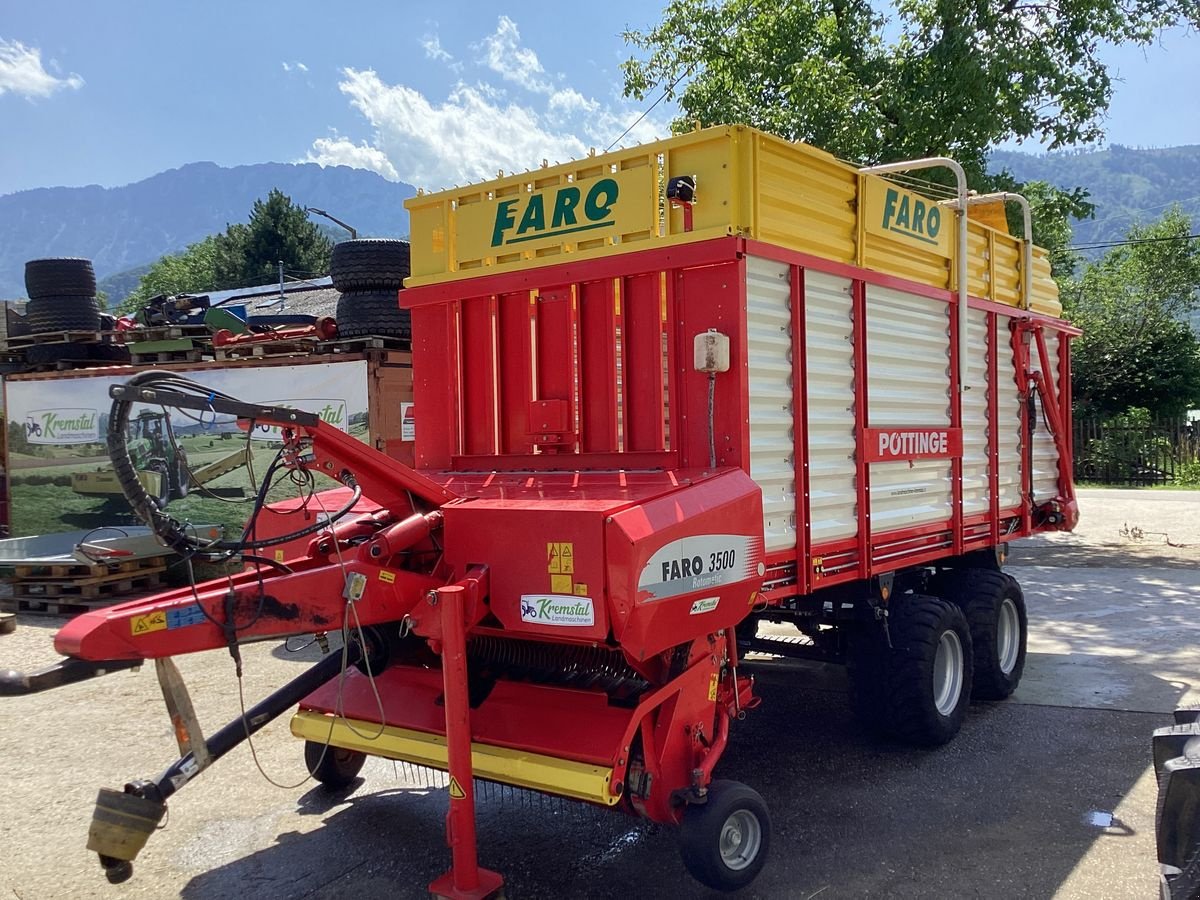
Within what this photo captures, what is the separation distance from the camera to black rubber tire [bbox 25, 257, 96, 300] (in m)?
11.3

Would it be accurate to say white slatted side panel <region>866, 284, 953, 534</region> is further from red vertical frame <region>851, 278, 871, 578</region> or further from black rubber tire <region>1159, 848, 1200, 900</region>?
black rubber tire <region>1159, 848, 1200, 900</region>

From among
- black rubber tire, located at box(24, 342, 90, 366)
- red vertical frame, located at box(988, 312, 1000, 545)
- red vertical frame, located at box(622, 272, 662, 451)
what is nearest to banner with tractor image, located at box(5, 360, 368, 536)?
black rubber tire, located at box(24, 342, 90, 366)

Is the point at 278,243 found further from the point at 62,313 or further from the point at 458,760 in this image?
the point at 458,760

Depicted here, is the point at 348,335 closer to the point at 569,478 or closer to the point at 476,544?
the point at 569,478

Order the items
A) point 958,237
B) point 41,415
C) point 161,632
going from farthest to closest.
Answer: point 41,415
point 958,237
point 161,632

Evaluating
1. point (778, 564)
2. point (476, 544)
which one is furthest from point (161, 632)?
point (778, 564)

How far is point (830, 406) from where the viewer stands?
4641mm

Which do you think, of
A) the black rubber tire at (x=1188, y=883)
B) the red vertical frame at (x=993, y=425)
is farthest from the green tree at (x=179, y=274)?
the black rubber tire at (x=1188, y=883)

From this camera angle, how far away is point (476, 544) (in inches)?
140

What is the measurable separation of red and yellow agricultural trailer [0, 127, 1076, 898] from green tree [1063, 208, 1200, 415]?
21.0 m

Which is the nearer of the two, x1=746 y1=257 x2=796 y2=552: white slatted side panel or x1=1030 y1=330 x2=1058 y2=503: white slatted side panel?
x1=746 y1=257 x2=796 y2=552: white slatted side panel

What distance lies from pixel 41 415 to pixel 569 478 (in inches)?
389

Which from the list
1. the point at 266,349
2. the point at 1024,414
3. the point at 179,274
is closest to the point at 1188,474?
the point at 1024,414

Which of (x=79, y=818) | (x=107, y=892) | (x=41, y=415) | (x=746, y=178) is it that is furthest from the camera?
(x=41, y=415)
